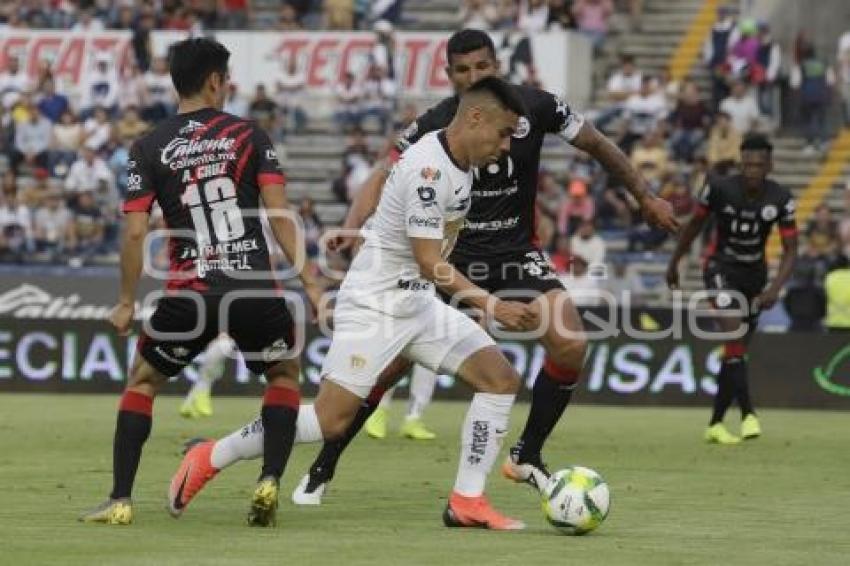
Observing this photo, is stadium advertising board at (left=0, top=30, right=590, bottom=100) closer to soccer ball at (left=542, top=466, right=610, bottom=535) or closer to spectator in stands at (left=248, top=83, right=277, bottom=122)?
spectator in stands at (left=248, top=83, right=277, bottom=122)

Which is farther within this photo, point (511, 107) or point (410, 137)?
point (410, 137)

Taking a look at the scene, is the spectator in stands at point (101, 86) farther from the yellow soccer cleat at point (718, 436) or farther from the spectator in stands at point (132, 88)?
the yellow soccer cleat at point (718, 436)

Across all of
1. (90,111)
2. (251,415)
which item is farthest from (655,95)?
(251,415)

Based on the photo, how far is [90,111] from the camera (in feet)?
107

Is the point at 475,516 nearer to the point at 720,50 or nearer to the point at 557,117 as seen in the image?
the point at 557,117

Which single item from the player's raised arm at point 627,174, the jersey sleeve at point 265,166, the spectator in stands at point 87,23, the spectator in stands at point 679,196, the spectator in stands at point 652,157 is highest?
the jersey sleeve at point 265,166

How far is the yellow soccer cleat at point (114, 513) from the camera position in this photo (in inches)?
429

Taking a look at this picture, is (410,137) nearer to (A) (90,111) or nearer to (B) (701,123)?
(B) (701,123)

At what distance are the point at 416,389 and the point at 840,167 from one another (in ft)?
46.1

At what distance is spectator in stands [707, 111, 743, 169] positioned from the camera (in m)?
29.1

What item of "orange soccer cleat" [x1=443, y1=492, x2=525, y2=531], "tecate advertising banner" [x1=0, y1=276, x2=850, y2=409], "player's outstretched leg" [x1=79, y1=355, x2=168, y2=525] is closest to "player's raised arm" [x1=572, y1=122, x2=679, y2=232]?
"orange soccer cleat" [x1=443, y1=492, x2=525, y2=531]

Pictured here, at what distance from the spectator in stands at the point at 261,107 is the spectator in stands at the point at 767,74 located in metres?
7.06

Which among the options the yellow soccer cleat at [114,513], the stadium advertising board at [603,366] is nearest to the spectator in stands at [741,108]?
the stadium advertising board at [603,366]

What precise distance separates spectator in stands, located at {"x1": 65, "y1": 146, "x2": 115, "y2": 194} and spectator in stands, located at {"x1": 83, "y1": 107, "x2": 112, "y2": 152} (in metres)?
0.40
